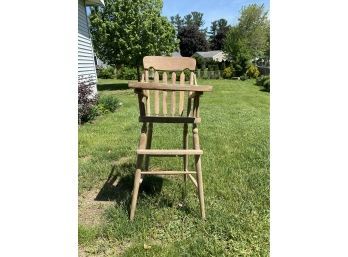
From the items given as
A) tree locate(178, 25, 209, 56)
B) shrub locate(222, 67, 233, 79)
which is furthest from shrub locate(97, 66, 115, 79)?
tree locate(178, 25, 209, 56)

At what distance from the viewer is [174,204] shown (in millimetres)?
2750

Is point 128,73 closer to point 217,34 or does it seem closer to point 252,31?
point 252,31

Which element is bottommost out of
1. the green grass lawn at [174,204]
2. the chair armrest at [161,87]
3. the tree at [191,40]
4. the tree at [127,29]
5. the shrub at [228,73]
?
the green grass lawn at [174,204]

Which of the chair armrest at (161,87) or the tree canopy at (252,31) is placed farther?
the tree canopy at (252,31)

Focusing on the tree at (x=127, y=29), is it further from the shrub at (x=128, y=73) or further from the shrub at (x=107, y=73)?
the shrub at (x=107, y=73)

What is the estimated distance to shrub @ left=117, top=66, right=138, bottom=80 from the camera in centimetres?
2354

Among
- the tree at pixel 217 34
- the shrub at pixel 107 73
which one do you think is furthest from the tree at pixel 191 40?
the shrub at pixel 107 73

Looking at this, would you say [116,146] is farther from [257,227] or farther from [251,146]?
[257,227]

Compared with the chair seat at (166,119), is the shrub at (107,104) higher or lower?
lower

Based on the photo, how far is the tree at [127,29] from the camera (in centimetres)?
1780

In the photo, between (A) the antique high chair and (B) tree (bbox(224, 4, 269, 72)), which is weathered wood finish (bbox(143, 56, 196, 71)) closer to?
(A) the antique high chair

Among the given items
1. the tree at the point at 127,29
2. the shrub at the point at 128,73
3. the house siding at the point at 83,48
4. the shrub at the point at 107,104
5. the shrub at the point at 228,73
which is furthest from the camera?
the shrub at the point at 228,73

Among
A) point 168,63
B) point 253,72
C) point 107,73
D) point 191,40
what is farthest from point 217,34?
point 168,63

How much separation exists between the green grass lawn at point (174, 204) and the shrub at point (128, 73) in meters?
19.3
